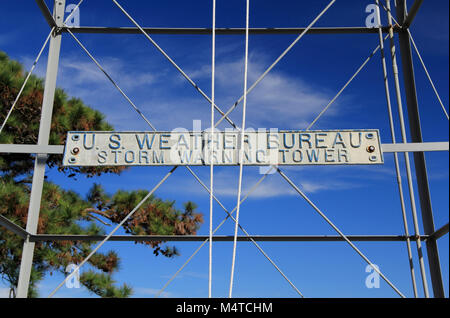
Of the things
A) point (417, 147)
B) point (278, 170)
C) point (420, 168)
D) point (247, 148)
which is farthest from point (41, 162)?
point (420, 168)

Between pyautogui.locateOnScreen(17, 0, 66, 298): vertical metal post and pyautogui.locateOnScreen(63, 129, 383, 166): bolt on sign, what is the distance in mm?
601

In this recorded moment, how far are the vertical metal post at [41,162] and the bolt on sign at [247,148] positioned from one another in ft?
1.97

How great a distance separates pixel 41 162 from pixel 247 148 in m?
1.65

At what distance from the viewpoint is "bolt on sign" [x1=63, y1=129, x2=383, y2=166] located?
2.90 metres

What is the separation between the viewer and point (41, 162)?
3406 millimetres

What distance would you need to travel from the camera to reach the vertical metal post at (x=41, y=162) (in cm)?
332

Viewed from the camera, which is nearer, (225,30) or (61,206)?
(225,30)

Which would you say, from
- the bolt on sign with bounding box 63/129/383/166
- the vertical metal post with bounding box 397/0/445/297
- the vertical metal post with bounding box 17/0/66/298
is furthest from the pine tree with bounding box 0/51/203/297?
the vertical metal post with bounding box 397/0/445/297

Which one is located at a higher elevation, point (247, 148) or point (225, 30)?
point (225, 30)

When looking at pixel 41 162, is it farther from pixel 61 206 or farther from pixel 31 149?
pixel 61 206

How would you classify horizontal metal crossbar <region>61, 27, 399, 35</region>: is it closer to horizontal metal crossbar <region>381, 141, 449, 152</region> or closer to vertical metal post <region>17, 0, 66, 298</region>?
vertical metal post <region>17, 0, 66, 298</region>

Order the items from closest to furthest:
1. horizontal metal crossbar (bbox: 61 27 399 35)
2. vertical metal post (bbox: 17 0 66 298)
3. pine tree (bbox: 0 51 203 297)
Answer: vertical metal post (bbox: 17 0 66 298), horizontal metal crossbar (bbox: 61 27 399 35), pine tree (bbox: 0 51 203 297)
